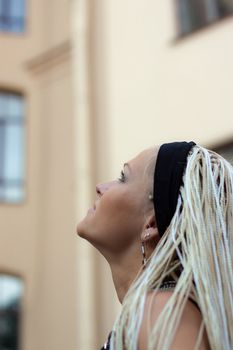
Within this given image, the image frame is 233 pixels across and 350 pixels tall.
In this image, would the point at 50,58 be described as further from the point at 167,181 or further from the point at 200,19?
the point at 167,181

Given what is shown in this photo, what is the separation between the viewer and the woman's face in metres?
1.89

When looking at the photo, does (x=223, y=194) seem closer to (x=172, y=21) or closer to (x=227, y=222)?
(x=227, y=222)

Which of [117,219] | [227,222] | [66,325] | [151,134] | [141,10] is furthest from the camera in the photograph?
[66,325]

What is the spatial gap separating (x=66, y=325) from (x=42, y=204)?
5.99 feet

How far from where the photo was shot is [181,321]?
1512 millimetres

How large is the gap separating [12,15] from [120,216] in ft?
32.6

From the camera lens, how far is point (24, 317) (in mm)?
9156

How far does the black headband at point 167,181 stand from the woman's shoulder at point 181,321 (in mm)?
261

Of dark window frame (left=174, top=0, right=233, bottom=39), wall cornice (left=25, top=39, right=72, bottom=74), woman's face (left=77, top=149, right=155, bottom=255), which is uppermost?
wall cornice (left=25, top=39, right=72, bottom=74)

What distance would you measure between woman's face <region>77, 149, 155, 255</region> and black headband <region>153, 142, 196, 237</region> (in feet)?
0.24

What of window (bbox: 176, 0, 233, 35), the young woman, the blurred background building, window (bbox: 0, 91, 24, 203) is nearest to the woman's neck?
the young woman

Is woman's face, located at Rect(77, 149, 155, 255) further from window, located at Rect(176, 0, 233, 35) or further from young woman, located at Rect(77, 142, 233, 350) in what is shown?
window, located at Rect(176, 0, 233, 35)

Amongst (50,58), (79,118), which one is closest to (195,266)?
(79,118)

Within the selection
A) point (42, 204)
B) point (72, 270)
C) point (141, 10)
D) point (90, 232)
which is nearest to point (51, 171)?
point (42, 204)
